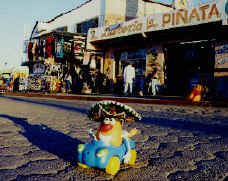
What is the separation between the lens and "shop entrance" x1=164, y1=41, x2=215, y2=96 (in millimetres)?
12922

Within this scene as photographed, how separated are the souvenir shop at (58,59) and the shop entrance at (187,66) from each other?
22.9ft

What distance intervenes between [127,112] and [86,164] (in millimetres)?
518

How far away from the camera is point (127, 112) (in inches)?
76.4

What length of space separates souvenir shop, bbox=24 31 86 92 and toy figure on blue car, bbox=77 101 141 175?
1648 centimetres

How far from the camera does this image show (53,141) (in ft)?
9.63

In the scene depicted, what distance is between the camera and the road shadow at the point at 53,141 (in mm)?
2366

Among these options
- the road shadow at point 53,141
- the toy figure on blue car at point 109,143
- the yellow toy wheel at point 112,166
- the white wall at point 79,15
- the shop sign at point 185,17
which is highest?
the white wall at point 79,15

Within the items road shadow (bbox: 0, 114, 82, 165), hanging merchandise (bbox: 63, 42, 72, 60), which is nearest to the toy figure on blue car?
road shadow (bbox: 0, 114, 82, 165)

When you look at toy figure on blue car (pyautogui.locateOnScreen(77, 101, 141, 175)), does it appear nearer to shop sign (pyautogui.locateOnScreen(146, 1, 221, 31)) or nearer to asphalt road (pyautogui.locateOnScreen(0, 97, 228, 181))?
asphalt road (pyautogui.locateOnScreen(0, 97, 228, 181))

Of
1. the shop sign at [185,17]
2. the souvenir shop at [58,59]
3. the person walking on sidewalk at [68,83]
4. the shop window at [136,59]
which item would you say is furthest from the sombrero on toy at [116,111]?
the person walking on sidewalk at [68,83]

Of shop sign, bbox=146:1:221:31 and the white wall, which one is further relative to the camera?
the white wall

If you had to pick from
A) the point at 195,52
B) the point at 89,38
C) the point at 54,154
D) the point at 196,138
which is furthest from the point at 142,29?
the point at 54,154

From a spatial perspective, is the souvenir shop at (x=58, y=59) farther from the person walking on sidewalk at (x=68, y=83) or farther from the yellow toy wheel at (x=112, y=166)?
the yellow toy wheel at (x=112, y=166)

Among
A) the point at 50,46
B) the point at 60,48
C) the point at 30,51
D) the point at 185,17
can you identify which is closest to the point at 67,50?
the point at 60,48
